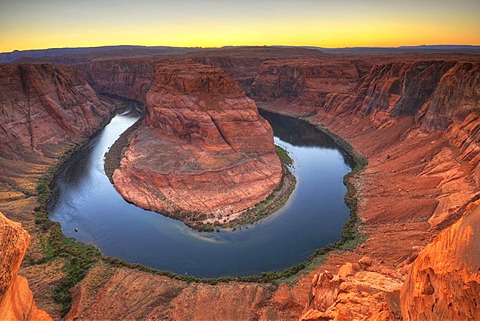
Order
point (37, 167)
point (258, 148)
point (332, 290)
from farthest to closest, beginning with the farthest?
point (37, 167) < point (258, 148) < point (332, 290)

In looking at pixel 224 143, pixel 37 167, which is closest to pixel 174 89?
pixel 224 143

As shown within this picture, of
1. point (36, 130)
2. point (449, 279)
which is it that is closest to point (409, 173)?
point (449, 279)

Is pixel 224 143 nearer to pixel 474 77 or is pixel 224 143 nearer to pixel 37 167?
pixel 37 167

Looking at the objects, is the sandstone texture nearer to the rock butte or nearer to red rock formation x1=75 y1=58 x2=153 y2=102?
the rock butte

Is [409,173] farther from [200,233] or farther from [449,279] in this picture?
[449,279]

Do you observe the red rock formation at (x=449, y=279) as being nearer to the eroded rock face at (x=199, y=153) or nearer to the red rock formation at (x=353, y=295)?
the red rock formation at (x=353, y=295)

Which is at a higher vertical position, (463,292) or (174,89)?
(174,89)
